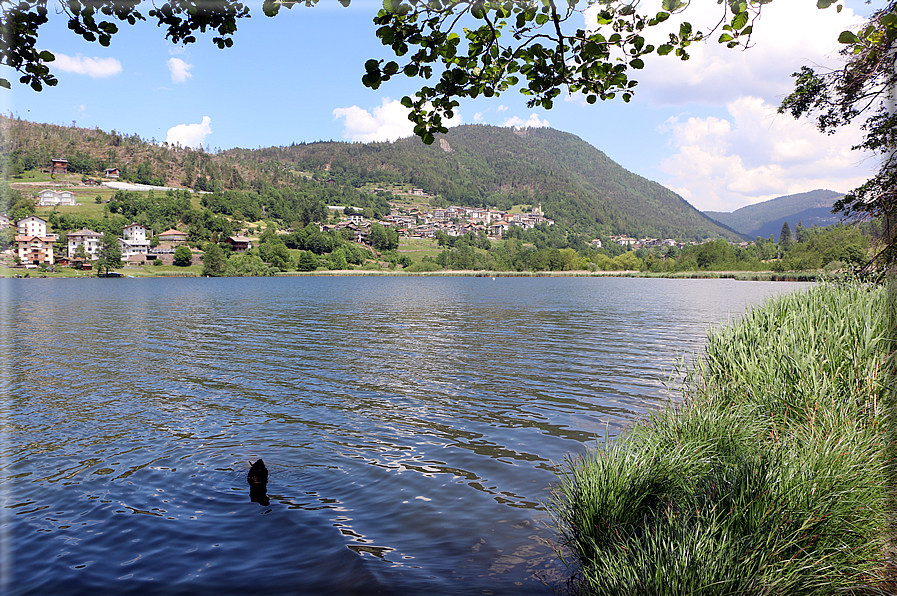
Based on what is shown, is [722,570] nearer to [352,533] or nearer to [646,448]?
[646,448]

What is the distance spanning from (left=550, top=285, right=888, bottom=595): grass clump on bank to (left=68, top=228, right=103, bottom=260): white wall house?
17889 cm

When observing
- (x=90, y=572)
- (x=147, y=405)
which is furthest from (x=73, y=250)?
(x=90, y=572)

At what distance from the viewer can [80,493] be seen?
9047mm

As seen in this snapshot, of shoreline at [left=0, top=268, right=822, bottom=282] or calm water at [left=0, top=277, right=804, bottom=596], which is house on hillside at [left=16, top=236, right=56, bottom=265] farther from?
calm water at [left=0, top=277, right=804, bottom=596]

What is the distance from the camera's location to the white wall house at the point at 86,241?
150500 mm

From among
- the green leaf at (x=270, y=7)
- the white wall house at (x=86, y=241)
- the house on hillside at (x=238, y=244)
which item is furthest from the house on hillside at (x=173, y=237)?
the green leaf at (x=270, y=7)

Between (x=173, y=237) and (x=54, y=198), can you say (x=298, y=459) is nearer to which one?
(x=173, y=237)

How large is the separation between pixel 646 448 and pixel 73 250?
600 ft

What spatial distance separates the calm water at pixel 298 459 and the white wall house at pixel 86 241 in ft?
496

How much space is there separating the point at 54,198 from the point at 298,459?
20973cm

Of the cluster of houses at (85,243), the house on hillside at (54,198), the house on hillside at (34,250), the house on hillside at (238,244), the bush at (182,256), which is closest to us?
the house on hillside at (34,250)

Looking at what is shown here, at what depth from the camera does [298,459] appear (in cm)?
1102

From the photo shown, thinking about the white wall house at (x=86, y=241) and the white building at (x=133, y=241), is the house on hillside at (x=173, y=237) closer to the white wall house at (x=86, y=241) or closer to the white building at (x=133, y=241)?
the white building at (x=133, y=241)

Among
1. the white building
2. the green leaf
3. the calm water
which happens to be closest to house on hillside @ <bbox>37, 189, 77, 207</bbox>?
the white building
